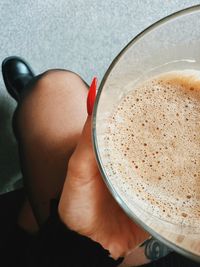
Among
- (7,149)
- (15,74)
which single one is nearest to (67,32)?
(15,74)

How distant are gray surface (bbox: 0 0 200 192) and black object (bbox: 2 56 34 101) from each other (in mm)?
41

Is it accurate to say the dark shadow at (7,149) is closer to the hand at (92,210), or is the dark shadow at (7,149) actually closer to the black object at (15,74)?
the black object at (15,74)

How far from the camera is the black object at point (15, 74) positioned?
1.29 meters

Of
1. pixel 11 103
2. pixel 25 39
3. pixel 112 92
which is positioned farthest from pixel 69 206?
pixel 25 39

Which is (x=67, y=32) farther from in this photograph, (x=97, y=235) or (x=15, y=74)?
(x=97, y=235)

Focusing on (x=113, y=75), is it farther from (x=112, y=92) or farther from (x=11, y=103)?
(x=11, y=103)

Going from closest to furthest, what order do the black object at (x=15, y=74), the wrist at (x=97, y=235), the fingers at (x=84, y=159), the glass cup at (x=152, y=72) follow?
the glass cup at (x=152, y=72) < the fingers at (x=84, y=159) < the wrist at (x=97, y=235) < the black object at (x=15, y=74)

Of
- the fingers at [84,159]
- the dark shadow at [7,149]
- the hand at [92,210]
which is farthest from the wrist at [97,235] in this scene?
the dark shadow at [7,149]

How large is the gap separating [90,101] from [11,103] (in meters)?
0.71

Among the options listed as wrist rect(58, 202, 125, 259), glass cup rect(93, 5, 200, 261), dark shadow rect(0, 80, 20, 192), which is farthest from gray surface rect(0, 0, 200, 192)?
glass cup rect(93, 5, 200, 261)

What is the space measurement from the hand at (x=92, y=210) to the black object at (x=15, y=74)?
0.53 metres

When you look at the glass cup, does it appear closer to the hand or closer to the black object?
the hand

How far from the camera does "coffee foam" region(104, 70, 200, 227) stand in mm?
677

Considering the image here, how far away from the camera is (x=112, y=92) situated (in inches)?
26.1
